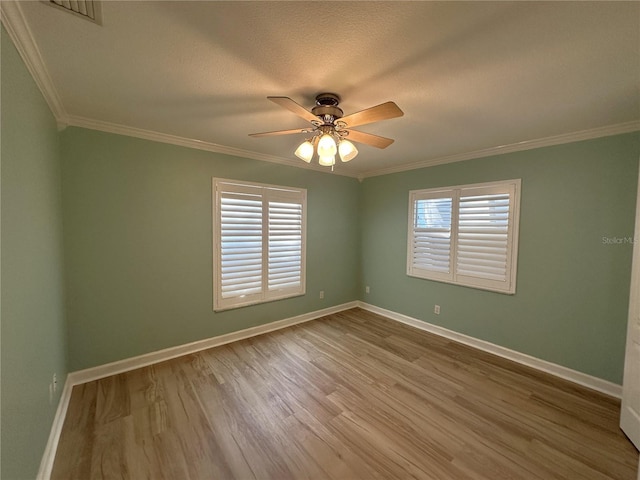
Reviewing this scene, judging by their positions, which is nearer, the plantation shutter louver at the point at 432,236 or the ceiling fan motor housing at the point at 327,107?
the ceiling fan motor housing at the point at 327,107

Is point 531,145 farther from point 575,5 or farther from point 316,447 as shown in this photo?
point 316,447

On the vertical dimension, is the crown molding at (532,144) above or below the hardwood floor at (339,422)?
above

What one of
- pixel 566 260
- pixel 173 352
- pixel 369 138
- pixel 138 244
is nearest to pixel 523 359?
pixel 566 260

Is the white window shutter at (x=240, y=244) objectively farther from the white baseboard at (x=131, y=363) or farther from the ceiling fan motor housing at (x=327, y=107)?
the ceiling fan motor housing at (x=327, y=107)

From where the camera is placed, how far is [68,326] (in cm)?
236

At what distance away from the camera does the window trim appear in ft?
9.49

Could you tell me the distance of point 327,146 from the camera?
180cm

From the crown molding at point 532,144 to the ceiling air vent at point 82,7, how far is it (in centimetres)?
349

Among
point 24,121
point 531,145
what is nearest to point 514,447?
point 531,145

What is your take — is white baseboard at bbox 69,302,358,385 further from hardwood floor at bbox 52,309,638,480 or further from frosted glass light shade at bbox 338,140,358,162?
frosted glass light shade at bbox 338,140,358,162

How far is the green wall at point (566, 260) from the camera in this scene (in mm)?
2320

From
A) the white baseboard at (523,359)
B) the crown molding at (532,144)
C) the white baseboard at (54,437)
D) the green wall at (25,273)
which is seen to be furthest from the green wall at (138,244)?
the white baseboard at (523,359)

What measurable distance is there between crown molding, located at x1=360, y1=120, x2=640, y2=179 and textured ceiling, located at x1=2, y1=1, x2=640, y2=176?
0.07 ft

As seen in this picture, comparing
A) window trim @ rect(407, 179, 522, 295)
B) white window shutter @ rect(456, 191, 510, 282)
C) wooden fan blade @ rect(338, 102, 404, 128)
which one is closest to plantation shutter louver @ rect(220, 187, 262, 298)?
wooden fan blade @ rect(338, 102, 404, 128)
